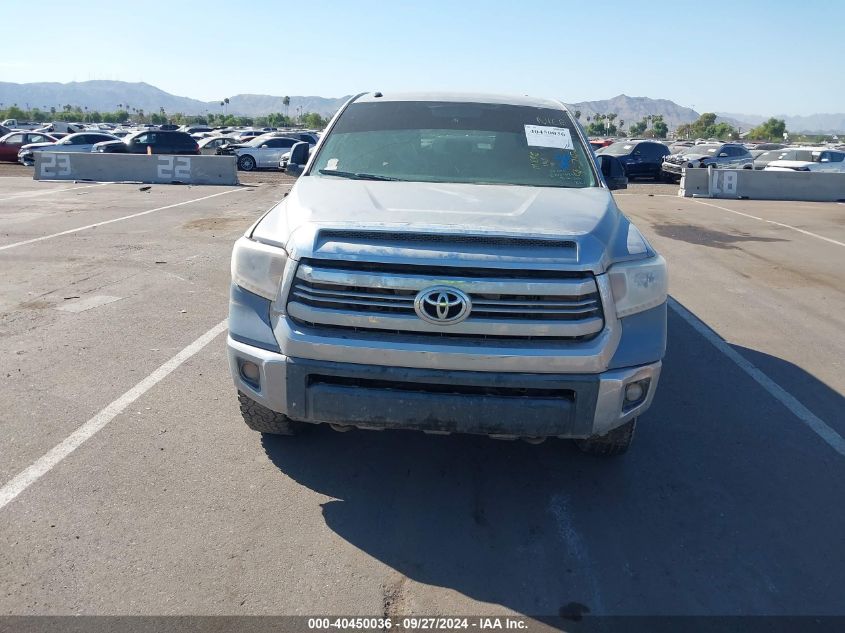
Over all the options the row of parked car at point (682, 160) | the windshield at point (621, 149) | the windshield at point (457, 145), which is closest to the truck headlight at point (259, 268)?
the windshield at point (457, 145)

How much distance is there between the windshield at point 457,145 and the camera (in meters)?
4.71

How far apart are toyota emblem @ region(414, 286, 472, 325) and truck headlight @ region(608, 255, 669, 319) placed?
733 millimetres

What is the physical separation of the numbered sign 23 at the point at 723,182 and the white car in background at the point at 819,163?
6.30 m

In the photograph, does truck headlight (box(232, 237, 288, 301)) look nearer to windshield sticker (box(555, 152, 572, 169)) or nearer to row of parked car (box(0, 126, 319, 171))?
windshield sticker (box(555, 152, 572, 169))

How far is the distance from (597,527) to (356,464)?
1373 mm

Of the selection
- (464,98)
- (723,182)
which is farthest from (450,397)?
(723,182)

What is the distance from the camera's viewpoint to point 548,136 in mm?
5074

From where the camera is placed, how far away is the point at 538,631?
285 cm

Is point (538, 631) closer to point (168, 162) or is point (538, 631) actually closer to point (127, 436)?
point (127, 436)

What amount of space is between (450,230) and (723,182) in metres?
20.3

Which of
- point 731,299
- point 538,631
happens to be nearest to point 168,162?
point 731,299

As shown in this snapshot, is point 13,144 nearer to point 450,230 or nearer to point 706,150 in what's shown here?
point 706,150

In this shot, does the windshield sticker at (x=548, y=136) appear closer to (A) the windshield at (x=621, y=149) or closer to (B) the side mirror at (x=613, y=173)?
(B) the side mirror at (x=613, y=173)

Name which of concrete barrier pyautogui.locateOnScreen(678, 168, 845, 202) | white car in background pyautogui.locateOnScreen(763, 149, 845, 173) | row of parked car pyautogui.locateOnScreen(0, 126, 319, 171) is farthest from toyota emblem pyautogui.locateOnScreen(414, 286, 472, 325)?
white car in background pyautogui.locateOnScreen(763, 149, 845, 173)
